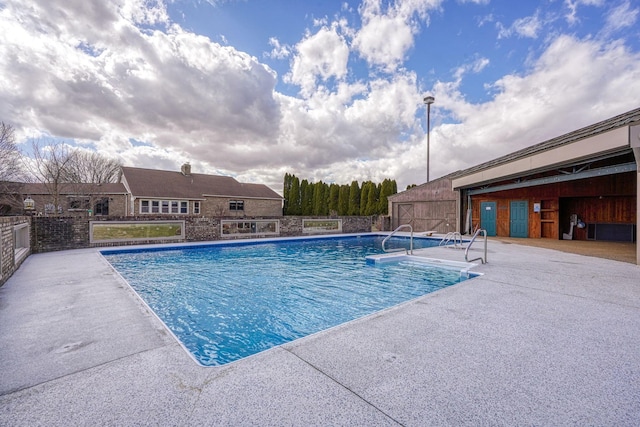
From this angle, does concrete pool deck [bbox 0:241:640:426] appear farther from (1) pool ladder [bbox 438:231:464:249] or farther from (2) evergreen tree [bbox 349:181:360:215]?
(2) evergreen tree [bbox 349:181:360:215]

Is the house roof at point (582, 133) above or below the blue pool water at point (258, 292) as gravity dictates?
above

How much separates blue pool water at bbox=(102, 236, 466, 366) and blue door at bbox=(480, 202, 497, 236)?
32.0 ft

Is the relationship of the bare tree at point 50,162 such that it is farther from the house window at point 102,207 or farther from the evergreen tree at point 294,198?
the evergreen tree at point 294,198

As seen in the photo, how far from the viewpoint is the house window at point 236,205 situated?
83.9 feet

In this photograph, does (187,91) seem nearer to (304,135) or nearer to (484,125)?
(304,135)

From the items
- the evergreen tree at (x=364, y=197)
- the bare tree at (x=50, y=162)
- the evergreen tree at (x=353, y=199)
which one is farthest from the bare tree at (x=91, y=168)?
the evergreen tree at (x=364, y=197)

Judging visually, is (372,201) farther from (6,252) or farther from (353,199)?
(6,252)

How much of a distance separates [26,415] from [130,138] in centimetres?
2310

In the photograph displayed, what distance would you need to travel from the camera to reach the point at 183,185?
24188mm

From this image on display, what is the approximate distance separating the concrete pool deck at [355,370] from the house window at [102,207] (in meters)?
23.2

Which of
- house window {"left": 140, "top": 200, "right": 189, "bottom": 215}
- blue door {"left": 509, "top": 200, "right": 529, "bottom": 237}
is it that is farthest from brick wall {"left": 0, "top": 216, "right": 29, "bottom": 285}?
blue door {"left": 509, "top": 200, "right": 529, "bottom": 237}

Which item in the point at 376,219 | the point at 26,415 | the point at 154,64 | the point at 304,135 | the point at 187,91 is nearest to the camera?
the point at 26,415

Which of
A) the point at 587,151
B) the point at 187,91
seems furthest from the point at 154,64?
the point at 587,151

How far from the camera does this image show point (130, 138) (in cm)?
2025
